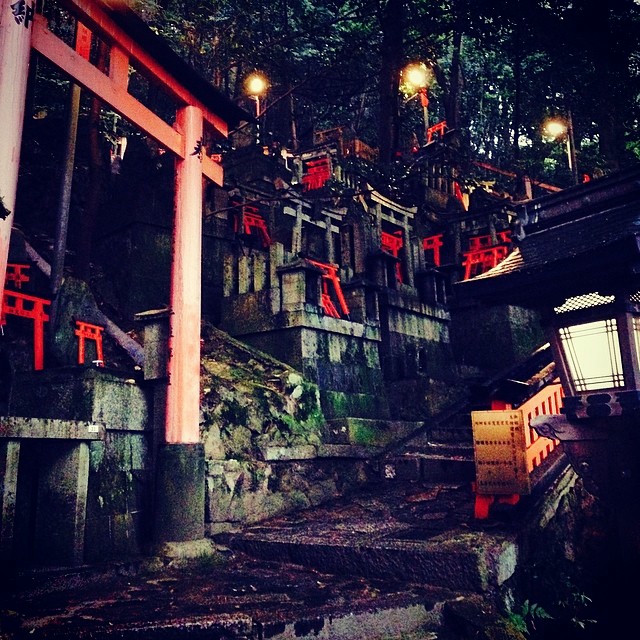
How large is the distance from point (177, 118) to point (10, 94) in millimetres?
3546

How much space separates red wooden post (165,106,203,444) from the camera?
734 cm

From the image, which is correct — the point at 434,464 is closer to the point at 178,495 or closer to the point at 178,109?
the point at 178,495

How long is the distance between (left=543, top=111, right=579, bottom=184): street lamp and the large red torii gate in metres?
15.1

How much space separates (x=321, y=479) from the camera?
32.3ft

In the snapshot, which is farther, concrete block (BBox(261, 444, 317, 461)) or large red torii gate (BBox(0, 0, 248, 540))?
concrete block (BBox(261, 444, 317, 461))

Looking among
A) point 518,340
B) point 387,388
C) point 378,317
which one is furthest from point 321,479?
point 518,340

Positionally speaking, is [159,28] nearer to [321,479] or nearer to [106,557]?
[321,479]

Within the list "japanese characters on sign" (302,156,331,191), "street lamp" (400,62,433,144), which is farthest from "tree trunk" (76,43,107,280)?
"street lamp" (400,62,433,144)

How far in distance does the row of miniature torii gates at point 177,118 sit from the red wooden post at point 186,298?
0.01 metres

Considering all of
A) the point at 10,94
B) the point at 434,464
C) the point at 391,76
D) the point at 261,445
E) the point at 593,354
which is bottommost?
the point at 434,464

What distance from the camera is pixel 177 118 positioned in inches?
325

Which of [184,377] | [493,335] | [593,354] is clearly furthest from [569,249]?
[493,335]

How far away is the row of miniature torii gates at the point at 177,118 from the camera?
16.7ft

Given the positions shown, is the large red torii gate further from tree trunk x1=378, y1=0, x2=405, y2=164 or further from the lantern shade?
tree trunk x1=378, y1=0, x2=405, y2=164
